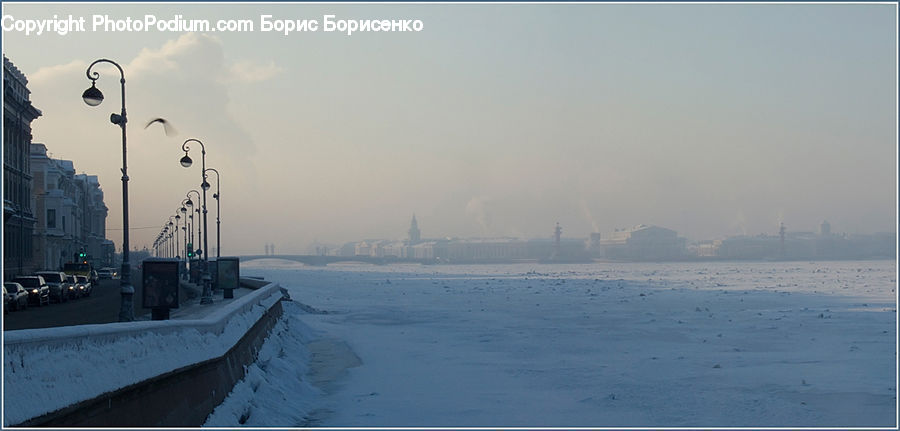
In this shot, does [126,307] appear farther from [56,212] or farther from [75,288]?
[56,212]

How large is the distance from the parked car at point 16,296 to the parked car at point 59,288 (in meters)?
6.17

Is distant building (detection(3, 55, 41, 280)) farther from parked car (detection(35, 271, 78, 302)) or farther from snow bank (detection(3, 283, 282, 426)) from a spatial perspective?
snow bank (detection(3, 283, 282, 426))

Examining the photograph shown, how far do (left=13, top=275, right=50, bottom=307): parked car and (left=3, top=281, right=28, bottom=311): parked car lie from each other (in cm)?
199

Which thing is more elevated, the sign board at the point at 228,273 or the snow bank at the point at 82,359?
the sign board at the point at 228,273

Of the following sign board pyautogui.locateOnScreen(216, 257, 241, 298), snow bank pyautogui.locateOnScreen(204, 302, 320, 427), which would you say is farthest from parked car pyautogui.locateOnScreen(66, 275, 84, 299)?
snow bank pyautogui.locateOnScreen(204, 302, 320, 427)

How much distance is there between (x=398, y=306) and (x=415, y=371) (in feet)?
102

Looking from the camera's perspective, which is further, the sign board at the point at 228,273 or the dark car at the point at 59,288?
the dark car at the point at 59,288

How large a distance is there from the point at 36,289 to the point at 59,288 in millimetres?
4001

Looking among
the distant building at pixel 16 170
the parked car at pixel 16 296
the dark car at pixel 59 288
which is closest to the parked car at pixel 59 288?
the dark car at pixel 59 288

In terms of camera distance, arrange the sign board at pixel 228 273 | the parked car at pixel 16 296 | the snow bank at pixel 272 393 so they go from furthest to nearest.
Result: the sign board at pixel 228 273 < the parked car at pixel 16 296 < the snow bank at pixel 272 393

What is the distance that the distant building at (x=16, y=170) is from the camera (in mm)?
69062

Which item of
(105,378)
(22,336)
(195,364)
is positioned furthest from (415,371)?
(22,336)

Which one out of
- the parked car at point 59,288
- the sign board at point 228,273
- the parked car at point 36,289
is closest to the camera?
the sign board at point 228,273

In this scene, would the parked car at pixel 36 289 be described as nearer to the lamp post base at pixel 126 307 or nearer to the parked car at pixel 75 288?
the parked car at pixel 75 288
